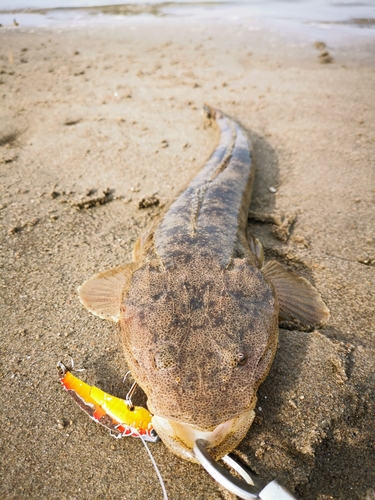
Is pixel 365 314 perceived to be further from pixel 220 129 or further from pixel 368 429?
pixel 220 129

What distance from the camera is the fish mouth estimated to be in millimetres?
1699

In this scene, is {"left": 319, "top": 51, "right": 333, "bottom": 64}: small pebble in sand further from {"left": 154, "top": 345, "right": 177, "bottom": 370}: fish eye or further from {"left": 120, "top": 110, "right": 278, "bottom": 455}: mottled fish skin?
{"left": 154, "top": 345, "right": 177, "bottom": 370}: fish eye

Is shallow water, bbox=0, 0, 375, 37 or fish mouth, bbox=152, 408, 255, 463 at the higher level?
shallow water, bbox=0, 0, 375, 37

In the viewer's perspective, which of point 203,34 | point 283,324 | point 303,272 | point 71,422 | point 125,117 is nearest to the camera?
point 71,422

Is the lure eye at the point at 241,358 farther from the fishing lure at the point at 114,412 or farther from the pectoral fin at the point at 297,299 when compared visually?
the pectoral fin at the point at 297,299

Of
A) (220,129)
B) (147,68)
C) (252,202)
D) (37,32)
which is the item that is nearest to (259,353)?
(252,202)

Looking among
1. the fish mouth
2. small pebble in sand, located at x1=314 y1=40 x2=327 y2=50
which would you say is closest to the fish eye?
the fish mouth

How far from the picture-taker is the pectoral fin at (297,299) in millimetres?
2521

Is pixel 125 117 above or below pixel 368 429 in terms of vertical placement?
above

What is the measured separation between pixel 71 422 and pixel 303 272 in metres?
2.06

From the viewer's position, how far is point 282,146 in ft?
16.4

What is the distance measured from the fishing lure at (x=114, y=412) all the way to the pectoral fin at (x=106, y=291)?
0.59 meters

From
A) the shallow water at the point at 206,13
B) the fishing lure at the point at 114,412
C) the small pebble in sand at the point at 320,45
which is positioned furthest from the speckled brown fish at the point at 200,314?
the shallow water at the point at 206,13

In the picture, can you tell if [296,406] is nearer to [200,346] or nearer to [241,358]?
[241,358]
